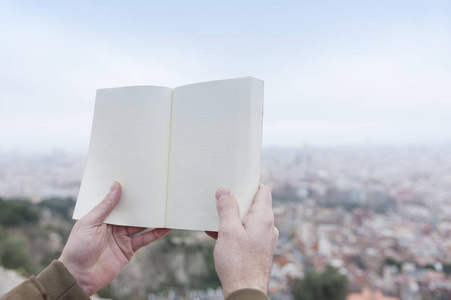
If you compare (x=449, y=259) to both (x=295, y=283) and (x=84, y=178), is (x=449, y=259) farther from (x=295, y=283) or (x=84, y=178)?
(x=84, y=178)

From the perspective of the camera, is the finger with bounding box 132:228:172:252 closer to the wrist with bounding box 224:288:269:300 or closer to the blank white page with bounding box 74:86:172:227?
the blank white page with bounding box 74:86:172:227

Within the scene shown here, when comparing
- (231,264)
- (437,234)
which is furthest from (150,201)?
(437,234)

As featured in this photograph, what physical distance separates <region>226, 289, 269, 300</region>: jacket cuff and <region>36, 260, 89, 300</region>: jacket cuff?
434mm

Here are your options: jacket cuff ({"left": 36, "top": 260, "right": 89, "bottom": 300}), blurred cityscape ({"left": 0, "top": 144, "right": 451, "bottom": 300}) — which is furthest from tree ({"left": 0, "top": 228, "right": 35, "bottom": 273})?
jacket cuff ({"left": 36, "top": 260, "right": 89, "bottom": 300})

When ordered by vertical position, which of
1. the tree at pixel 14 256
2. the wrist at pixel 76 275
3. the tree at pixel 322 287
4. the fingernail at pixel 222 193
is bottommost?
the tree at pixel 322 287

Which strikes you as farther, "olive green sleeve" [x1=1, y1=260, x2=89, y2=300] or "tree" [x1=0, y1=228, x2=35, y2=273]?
"tree" [x1=0, y1=228, x2=35, y2=273]

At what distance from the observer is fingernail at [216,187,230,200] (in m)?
0.70

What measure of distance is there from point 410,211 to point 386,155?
1987mm

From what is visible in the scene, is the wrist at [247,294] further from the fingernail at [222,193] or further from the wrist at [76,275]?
the wrist at [76,275]

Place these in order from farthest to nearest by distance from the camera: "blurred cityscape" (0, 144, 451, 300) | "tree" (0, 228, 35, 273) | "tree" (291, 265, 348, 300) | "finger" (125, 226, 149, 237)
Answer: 1. "blurred cityscape" (0, 144, 451, 300)
2. "tree" (291, 265, 348, 300)
3. "tree" (0, 228, 35, 273)
4. "finger" (125, 226, 149, 237)

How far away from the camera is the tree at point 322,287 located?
4.16 m

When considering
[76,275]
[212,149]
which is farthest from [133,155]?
[76,275]

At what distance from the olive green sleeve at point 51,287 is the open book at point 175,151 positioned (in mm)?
163

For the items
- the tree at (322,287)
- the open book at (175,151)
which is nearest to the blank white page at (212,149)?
the open book at (175,151)
